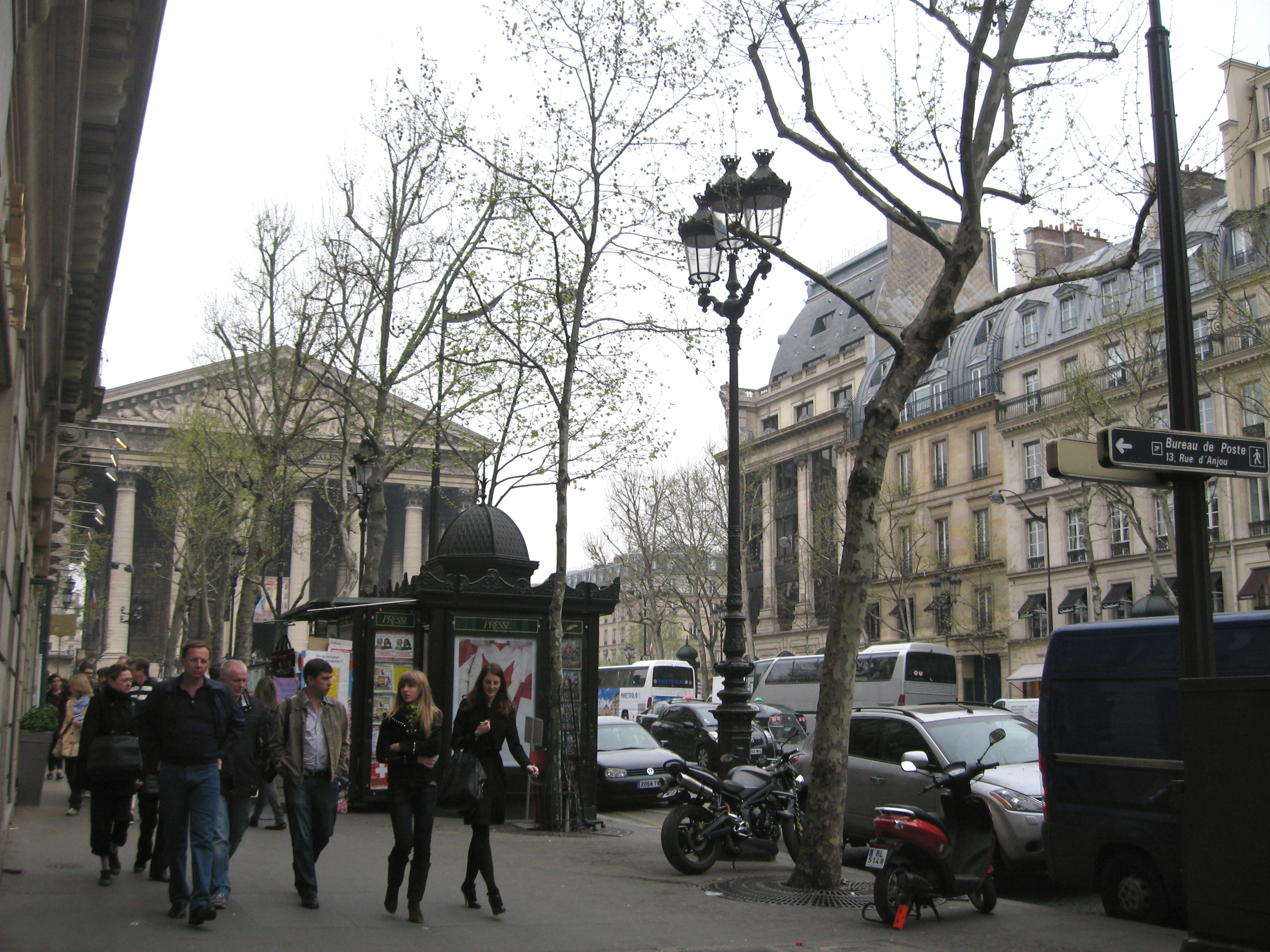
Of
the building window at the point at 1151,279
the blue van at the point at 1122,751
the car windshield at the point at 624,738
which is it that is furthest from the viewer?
the building window at the point at 1151,279

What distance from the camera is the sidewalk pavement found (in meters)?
7.68

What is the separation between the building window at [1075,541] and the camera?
49.5 m

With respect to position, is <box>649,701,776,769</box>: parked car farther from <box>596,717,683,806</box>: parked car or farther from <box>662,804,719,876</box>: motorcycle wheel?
<box>662,804,719,876</box>: motorcycle wheel

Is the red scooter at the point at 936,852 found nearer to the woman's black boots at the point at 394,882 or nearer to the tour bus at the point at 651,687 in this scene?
the woman's black boots at the point at 394,882

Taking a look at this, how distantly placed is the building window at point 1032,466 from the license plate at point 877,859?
150 feet

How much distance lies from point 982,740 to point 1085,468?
6.57 meters

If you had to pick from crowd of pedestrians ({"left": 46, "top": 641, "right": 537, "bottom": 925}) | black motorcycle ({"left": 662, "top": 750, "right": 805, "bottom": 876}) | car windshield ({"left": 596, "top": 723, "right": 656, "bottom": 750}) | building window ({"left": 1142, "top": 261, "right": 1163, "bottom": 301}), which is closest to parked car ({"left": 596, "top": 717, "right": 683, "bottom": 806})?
car windshield ({"left": 596, "top": 723, "right": 656, "bottom": 750})

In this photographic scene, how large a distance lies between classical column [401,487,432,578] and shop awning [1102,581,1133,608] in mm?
37616

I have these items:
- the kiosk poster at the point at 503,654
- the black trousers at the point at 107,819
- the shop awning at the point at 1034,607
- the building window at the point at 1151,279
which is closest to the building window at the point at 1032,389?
the shop awning at the point at 1034,607

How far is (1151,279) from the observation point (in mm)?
43906

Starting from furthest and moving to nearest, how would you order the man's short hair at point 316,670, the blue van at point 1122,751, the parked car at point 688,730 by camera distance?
the parked car at point 688,730 < the blue van at point 1122,751 < the man's short hair at point 316,670

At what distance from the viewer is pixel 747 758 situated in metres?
13.4

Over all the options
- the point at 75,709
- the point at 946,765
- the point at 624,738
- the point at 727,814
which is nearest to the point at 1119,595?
the point at 624,738

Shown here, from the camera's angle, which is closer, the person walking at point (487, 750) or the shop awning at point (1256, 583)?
the person walking at point (487, 750)
